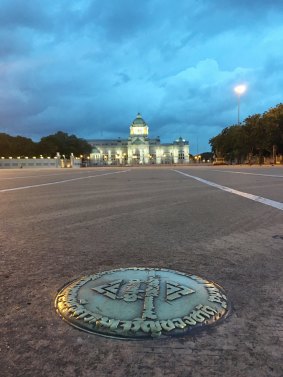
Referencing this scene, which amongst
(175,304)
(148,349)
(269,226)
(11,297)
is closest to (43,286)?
(11,297)

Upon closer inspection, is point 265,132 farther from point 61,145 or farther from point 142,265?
point 61,145

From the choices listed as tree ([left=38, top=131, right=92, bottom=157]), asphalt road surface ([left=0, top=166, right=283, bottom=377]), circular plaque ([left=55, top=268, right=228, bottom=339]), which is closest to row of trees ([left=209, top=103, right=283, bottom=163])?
tree ([left=38, top=131, right=92, bottom=157])

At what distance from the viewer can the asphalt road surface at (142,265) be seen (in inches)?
80.8

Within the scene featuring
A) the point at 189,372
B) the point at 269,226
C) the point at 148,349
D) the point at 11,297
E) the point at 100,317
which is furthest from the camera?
the point at 269,226

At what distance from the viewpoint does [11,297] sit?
302 centimetres

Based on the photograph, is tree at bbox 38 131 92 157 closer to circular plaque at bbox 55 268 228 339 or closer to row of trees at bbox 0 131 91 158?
row of trees at bbox 0 131 91 158

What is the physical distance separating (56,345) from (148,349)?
20.1 inches

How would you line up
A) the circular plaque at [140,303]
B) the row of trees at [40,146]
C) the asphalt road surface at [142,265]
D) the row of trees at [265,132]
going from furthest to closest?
the row of trees at [40,146] → the row of trees at [265,132] → the circular plaque at [140,303] → the asphalt road surface at [142,265]

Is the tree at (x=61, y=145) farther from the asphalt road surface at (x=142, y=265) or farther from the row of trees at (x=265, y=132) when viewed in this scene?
the asphalt road surface at (x=142, y=265)

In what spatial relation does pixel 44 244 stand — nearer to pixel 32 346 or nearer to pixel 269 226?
pixel 32 346

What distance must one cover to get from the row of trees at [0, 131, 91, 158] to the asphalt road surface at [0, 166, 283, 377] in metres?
112

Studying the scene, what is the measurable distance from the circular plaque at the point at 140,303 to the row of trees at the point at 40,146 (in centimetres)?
11568

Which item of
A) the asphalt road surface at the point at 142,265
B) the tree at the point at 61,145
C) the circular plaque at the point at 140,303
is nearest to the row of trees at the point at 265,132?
the tree at the point at 61,145

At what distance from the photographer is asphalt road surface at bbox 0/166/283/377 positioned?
2053 millimetres
